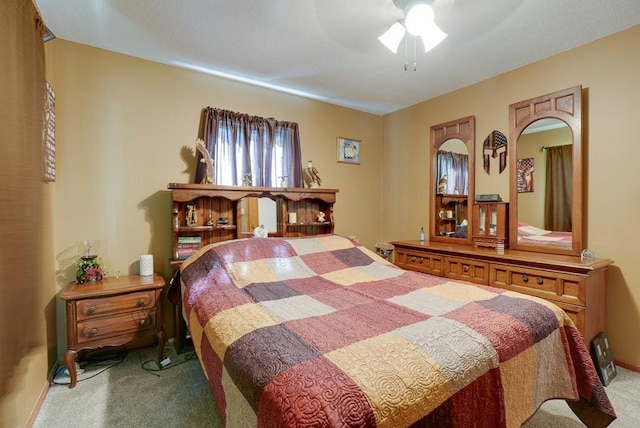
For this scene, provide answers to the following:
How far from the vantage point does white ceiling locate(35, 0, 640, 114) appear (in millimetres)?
1914

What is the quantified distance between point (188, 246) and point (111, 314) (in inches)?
29.3

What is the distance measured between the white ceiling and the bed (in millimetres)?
1425

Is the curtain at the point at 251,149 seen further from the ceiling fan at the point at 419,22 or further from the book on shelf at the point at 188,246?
the ceiling fan at the point at 419,22

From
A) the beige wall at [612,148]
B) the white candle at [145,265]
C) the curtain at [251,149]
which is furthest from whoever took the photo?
the curtain at [251,149]

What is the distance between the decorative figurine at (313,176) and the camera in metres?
3.31

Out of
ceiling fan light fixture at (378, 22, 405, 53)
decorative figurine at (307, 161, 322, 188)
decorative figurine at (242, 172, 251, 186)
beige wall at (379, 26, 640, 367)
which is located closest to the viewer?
ceiling fan light fixture at (378, 22, 405, 53)

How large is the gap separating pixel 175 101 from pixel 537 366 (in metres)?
3.19

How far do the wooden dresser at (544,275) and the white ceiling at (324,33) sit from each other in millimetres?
1653

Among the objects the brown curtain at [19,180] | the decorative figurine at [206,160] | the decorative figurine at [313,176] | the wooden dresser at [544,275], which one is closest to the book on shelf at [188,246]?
the decorative figurine at [206,160]

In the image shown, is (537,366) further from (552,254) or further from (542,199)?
(542,199)

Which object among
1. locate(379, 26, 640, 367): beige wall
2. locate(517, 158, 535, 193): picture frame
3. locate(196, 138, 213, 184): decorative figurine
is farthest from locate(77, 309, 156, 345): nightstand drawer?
locate(379, 26, 640, 367): beige wall

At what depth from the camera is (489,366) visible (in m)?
1.11

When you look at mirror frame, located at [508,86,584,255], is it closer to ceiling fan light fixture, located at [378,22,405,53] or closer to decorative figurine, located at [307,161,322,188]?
ceiling fan light fixture, located at [378,22,405,53]

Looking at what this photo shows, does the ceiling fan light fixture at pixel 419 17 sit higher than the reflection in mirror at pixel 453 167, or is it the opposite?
the ceiling fan light fixture at pixel 419 17
